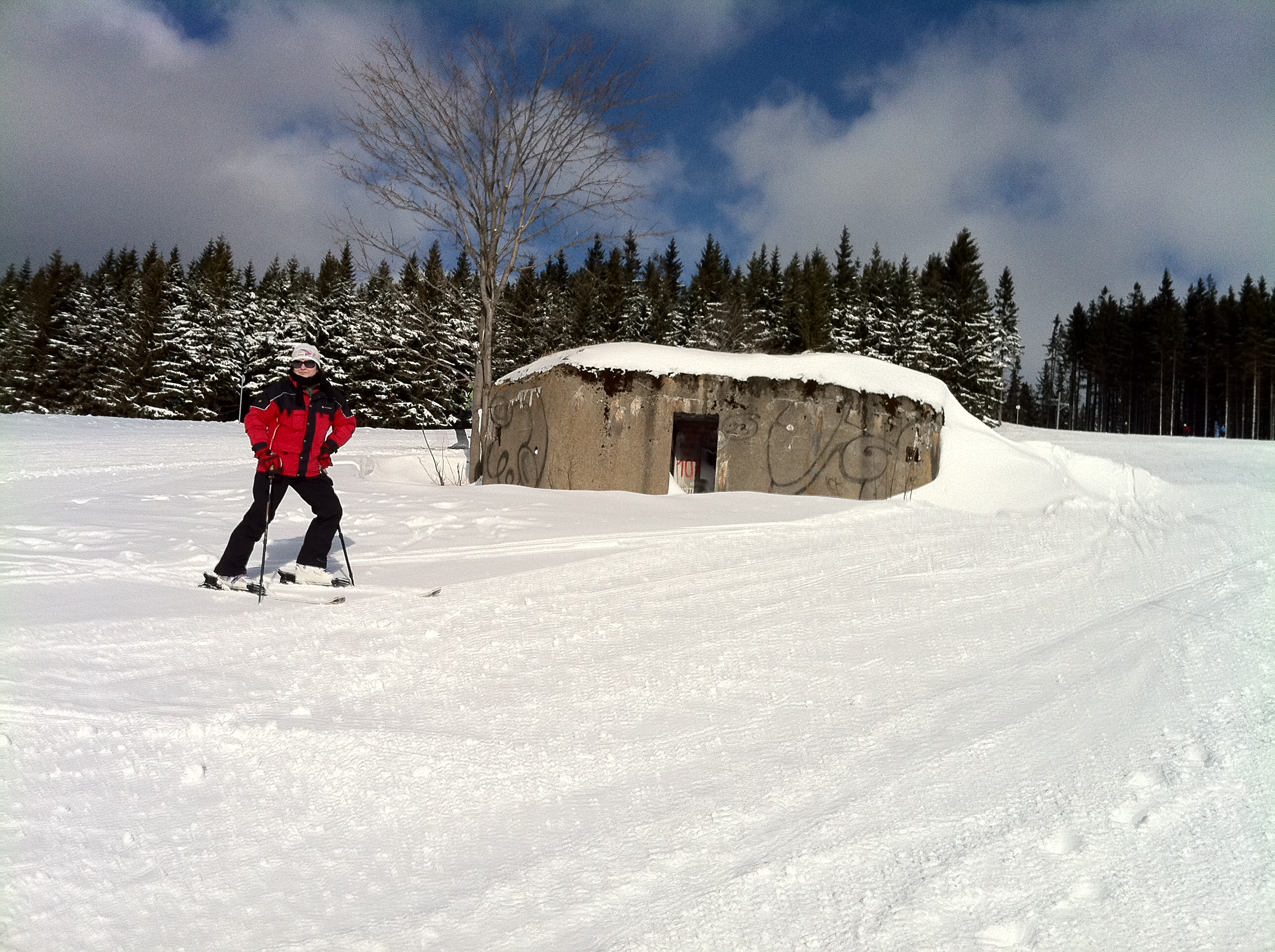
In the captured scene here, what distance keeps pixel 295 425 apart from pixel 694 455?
10151 millimetres

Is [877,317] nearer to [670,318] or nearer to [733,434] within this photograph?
[670,318]

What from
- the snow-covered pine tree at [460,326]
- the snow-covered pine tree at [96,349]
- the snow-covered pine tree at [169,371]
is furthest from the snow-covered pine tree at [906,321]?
the snow-covered pine tree at [96,349]

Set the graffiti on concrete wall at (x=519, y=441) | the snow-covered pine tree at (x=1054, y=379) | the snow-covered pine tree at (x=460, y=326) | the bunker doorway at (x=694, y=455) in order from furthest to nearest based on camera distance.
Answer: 1. the snow-covered pine tree at (x=1054, y=379)
2. the snow-covered pine tree at (x=460, y=326)
3. the bunker doorway at (x=694, y=455)
4. the graffiti on concrete wall at (x=519, y=441)

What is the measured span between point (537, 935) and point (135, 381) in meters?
43.9

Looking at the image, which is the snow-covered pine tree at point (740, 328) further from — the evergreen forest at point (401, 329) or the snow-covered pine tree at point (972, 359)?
the snow-covered pine tree at point (972, 359)

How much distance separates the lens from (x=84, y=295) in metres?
39.9

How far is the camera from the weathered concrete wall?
37.2ft

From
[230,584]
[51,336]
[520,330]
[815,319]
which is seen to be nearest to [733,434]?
[230,584]

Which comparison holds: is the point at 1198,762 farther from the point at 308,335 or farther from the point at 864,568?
→ the point at 308,335

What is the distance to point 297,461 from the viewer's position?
542 centimetres

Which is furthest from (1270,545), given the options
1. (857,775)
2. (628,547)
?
(857,775)

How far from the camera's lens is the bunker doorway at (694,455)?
576 inches

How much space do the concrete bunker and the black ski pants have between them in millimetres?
5903

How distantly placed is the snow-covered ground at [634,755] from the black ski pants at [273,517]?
1.06 feet
